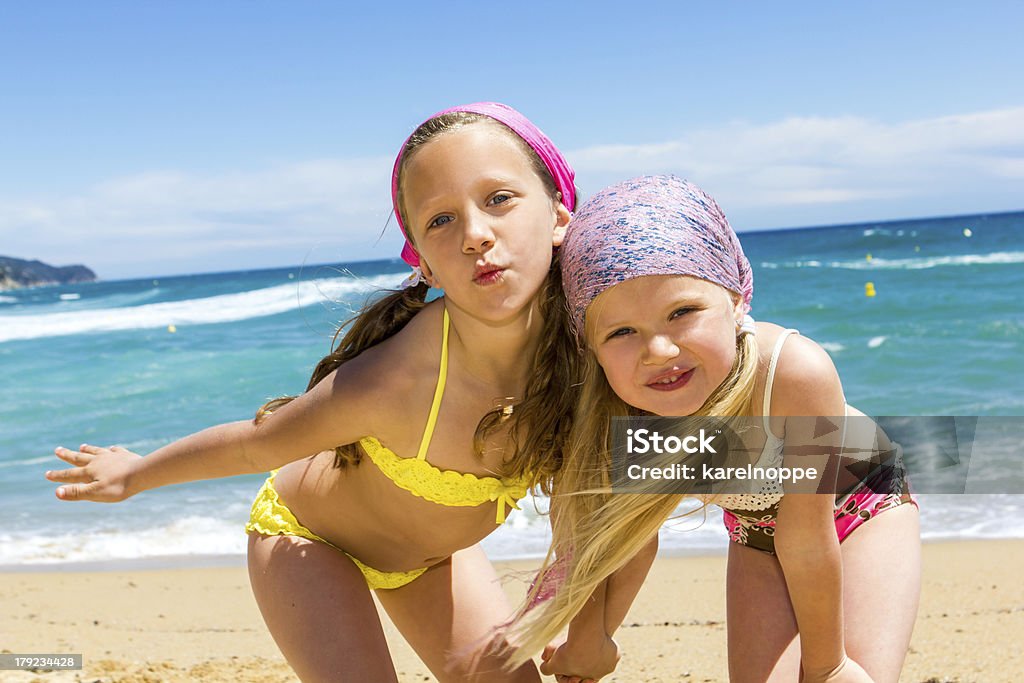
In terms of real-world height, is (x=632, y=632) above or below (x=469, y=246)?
below

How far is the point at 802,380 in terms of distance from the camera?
236 cm

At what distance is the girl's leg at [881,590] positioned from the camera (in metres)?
2.68

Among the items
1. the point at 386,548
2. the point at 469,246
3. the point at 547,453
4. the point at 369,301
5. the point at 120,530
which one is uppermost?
the point at 469,246

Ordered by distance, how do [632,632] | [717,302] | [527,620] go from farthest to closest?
[632,632]
[527,620]
[717,302]

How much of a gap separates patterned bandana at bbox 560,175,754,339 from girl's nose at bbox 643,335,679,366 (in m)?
0.17

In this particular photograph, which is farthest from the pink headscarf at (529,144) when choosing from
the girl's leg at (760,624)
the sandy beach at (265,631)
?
the sandy beach at (265,631)

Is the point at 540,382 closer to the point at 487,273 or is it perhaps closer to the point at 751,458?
the point at 487,273

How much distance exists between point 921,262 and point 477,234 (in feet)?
103

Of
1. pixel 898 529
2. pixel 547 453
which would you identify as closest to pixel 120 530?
pixel 547 453

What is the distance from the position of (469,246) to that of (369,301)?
642 millimetres

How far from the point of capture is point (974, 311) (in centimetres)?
1650

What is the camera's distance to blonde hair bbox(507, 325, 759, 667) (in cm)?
246

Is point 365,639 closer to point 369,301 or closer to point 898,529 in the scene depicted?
point 369,301

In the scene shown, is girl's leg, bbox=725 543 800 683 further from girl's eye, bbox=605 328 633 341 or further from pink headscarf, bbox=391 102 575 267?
pink headscarf, bbox=391 102 575 267
